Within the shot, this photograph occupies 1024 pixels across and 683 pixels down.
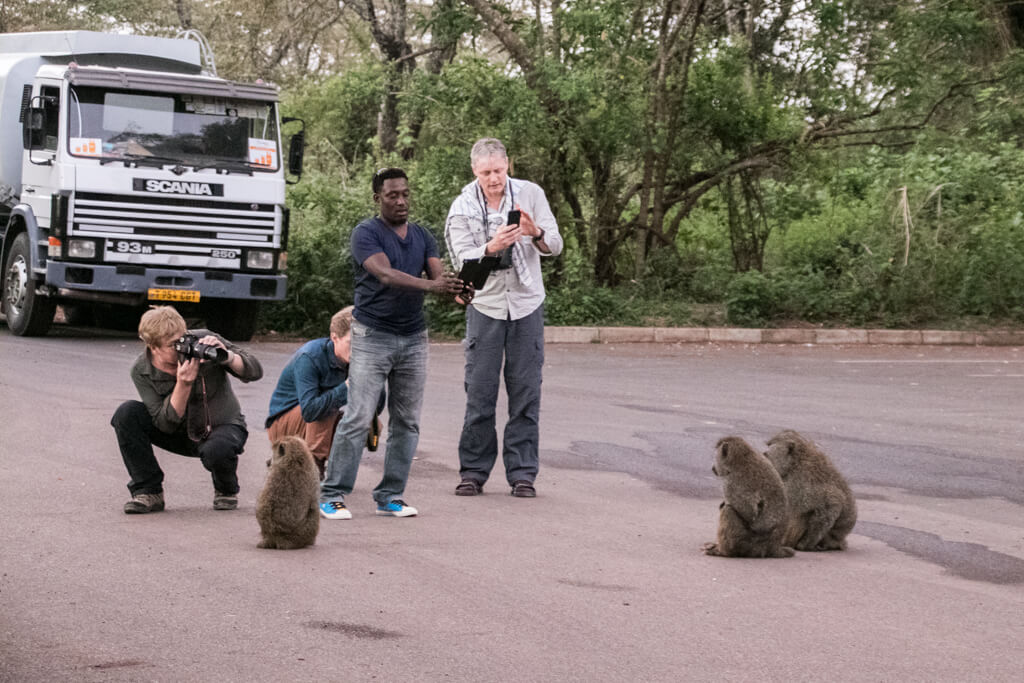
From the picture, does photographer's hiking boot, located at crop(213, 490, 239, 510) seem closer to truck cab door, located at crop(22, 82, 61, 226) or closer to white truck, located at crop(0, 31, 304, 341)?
white truck, located at crop(0, 31, 304, 341)

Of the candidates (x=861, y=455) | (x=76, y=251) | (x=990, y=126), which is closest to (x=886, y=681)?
(x=861, y=455)

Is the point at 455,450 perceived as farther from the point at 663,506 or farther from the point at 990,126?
the point at 990,126

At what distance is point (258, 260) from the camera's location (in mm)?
18391

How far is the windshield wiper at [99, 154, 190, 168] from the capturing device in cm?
1772

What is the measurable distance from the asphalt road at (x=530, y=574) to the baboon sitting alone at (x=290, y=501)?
9 cm

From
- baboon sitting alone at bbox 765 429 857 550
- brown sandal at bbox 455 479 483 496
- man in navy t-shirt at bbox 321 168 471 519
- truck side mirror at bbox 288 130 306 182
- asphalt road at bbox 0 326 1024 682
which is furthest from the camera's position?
truck side mirror at bbox 288 130 306 182

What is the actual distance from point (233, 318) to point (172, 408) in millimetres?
11708

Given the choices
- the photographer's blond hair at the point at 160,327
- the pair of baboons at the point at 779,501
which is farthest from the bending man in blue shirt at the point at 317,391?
the pair of baboons at the point at 779,501

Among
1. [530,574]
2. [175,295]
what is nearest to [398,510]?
[530,574]

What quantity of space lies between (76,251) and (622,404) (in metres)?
7.69

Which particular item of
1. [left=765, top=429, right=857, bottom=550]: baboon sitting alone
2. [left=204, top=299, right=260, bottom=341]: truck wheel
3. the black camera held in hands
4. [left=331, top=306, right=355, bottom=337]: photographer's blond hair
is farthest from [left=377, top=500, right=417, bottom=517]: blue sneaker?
[left=204, top=299, right=260, bottom=341]: truck wheel

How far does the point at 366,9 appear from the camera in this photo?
2819cm

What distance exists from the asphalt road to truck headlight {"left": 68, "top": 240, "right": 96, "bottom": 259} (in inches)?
232

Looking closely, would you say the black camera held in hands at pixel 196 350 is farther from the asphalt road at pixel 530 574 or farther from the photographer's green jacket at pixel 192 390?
the asphalt road at pixel 530 574
